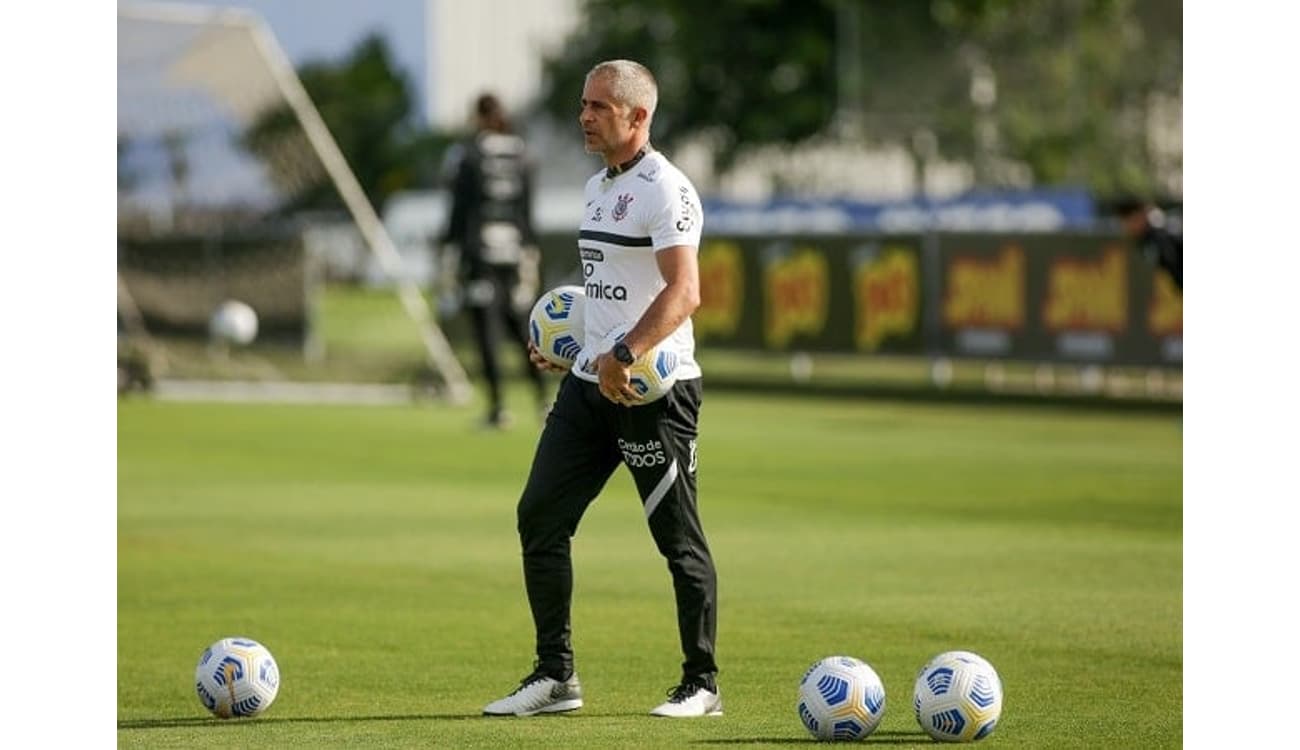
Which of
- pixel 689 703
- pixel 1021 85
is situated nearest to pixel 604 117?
pixel 689 703

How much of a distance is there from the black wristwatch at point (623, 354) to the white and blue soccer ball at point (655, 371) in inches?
2.0

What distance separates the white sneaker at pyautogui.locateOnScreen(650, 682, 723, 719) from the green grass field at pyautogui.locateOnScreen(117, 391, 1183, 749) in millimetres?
82

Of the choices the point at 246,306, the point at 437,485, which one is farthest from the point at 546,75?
the point at 437,485

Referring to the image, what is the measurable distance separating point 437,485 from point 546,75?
172 feet

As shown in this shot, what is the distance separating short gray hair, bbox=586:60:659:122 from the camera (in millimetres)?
9133

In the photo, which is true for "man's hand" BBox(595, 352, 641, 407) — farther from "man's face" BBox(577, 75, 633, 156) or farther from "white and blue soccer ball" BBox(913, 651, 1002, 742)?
"white and blue soccer ball" BBox(913, 651, 1002, 742)

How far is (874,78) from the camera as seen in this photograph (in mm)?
38438

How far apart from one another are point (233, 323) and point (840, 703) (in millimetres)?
18748
